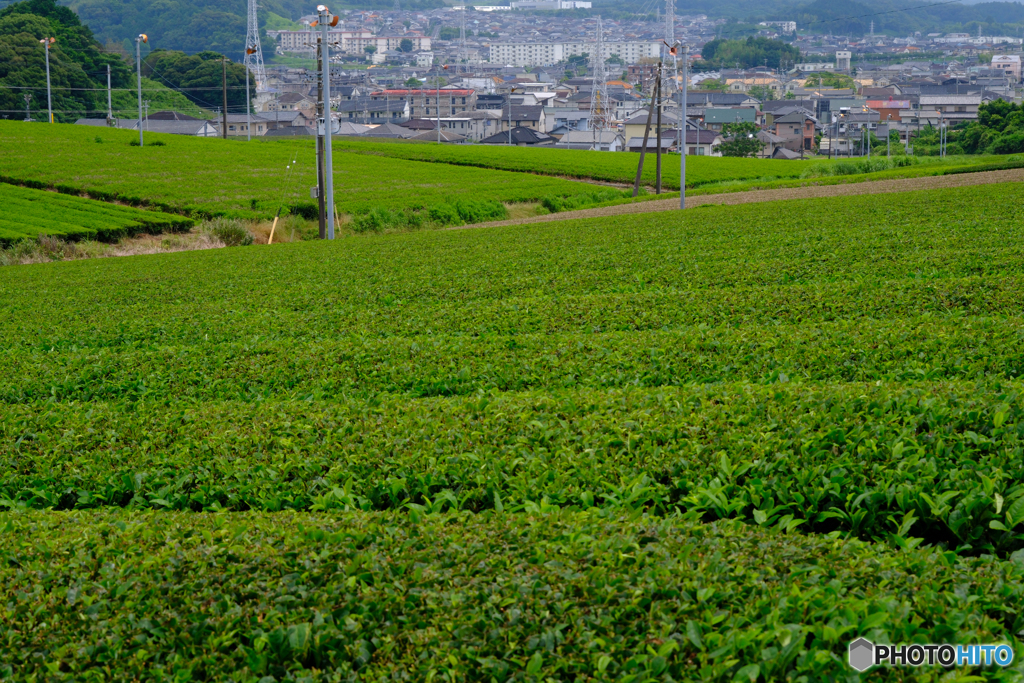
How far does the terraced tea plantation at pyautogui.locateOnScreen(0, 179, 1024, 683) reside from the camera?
381cm

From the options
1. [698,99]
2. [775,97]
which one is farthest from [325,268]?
[775,97]

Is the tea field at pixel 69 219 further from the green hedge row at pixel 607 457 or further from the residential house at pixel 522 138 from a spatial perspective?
the residential house at pixel 522 138

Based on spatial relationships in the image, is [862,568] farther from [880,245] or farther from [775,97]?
[775,97]

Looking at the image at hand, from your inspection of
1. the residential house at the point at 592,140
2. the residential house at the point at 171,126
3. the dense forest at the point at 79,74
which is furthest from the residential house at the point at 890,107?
the dense forest at the point at 79,74

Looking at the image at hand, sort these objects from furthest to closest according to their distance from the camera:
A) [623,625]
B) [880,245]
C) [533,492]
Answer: [880,245] < [533,492] < [623,625]

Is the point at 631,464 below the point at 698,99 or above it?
below

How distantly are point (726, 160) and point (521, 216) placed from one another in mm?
35816

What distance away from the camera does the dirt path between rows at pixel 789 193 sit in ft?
112

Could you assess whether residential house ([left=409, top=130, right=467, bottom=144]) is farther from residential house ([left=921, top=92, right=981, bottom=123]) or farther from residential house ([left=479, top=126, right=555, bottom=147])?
residential house ([left=921, top=92, right=981, bottom=123])

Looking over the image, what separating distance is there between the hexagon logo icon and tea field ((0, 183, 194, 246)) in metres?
34.9

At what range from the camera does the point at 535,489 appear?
5512 millimetres

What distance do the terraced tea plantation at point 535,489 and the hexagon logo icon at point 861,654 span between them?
0.05m

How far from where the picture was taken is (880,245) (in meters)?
14.6

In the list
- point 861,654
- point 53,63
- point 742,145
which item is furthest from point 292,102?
point 861,654
